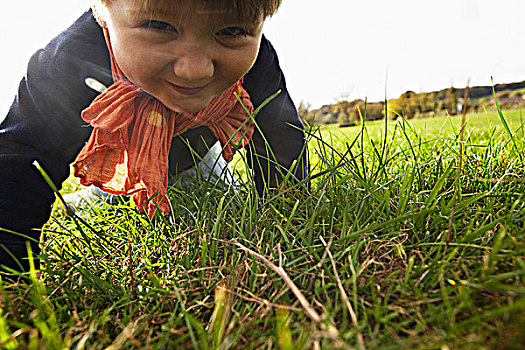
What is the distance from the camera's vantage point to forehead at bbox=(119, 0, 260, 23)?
0.86m

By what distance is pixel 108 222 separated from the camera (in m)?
1.16

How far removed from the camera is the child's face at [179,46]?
0.90m

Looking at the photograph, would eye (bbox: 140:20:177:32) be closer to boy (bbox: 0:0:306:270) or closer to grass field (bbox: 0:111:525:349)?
boy (bbox: 0:0:306:270)

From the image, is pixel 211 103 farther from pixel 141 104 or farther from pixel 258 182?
pixel 258 182

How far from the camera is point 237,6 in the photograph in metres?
0.93

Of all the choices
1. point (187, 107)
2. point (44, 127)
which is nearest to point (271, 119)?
point (187, 107)

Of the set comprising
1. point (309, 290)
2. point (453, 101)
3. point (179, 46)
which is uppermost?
point (179, 46)

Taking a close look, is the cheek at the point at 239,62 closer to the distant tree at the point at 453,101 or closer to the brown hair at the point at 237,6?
the brown hair at the point at 237,6

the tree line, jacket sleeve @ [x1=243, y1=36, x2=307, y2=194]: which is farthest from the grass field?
jacket sleeve @ [x1=243, y1=36, x2=307, y2=194]

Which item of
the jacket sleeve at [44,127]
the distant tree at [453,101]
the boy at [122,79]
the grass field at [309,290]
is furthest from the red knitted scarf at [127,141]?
the distant tree at [453,101]

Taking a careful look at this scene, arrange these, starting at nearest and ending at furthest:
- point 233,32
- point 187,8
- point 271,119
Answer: point 187,8 < point 233,32 < point 271,119

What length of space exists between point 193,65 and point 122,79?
1.51 ft

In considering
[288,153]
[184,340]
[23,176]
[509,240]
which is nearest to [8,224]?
[23,176]

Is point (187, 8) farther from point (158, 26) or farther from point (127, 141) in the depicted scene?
point (127, 141)
